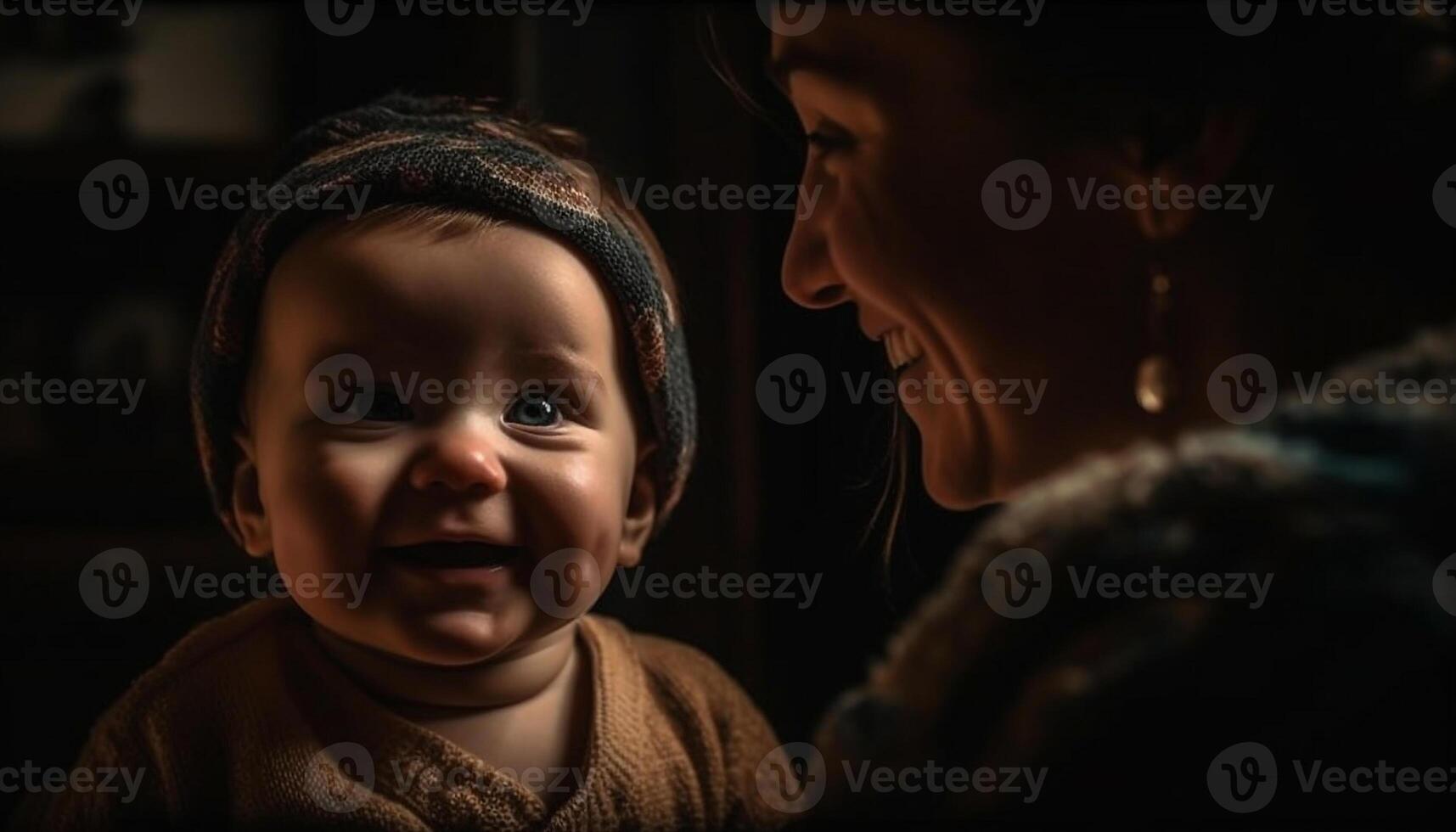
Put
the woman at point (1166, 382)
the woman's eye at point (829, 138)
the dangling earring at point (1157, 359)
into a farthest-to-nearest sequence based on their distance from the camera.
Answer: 1. the woman's eye at point (829, 138)
2. the dangling earring at point (1157, 359)
3. the woman at point (1166, 382)

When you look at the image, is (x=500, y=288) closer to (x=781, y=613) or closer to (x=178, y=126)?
(x=781, y=613)

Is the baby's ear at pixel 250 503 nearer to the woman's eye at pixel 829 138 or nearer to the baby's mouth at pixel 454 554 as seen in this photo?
the baby's mouth at pixel 454 554

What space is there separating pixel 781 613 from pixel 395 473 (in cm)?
28

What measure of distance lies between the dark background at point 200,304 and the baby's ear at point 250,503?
0.11m

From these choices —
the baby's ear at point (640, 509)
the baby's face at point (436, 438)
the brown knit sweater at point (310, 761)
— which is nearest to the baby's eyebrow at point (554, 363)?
the baby's face at point (436, 438)

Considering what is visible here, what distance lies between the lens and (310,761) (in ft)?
2.61

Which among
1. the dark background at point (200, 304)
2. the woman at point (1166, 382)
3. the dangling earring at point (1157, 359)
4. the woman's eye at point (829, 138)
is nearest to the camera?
the woman at point (1166, 382)

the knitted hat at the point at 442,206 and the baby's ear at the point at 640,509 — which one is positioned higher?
the knitted hat at the point at 442,206

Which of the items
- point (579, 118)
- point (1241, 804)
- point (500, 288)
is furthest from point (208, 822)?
point (1241, 804)

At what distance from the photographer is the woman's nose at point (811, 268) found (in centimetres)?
76

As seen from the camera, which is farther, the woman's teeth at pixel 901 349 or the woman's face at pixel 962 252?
the woman's teeth at pixel 901 349

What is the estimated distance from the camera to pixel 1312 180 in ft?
1.81

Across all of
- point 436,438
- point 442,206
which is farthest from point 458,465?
point 442,206

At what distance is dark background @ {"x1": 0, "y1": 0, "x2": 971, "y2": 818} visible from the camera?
2.77 feet
